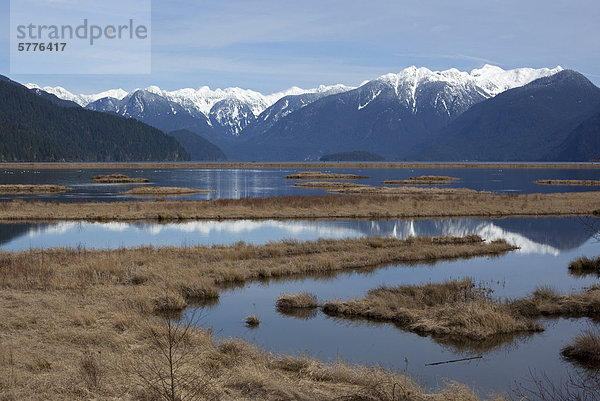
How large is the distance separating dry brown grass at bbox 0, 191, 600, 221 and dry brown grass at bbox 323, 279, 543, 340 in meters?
35.4

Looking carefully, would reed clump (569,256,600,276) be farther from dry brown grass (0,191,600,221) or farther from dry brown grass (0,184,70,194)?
dry brown grass (0,184,70,194)

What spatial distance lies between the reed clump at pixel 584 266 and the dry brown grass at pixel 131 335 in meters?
11.9

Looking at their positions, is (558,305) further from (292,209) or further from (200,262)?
(292,209)

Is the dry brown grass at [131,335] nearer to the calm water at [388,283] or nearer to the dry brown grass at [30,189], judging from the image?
the calm water at [388,283]

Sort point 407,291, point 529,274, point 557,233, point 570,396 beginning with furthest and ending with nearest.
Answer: point 557,233
point 529,274
point 407,291
point 570,396

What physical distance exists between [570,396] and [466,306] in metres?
6.50

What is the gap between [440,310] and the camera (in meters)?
21.7

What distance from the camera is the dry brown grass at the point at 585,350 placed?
1758 cm

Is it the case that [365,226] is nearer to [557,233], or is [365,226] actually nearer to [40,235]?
[557,233]

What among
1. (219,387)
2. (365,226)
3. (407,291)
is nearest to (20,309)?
(219,387)

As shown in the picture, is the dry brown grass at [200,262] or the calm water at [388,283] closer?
the calm water at [388,283]

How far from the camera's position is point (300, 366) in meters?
15.7

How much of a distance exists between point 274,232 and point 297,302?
78.8 ft

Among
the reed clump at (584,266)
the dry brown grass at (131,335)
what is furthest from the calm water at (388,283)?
the dry brown grass at (131,335)
